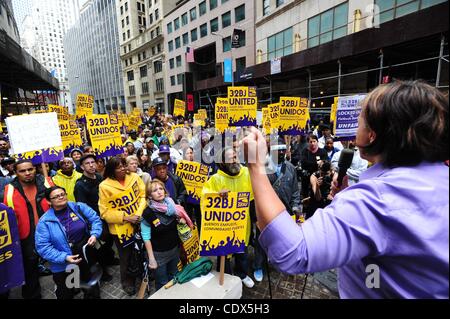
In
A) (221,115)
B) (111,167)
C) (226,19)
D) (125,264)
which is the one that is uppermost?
(226,19)

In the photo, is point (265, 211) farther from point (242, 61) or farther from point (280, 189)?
point (242, 61)

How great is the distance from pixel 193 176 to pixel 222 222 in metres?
1.70

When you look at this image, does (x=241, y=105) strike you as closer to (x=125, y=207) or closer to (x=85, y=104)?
(x=125, y=207)

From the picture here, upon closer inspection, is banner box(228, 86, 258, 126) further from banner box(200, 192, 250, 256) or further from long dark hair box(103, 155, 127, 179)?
banner box(200, 192, 250, 256)

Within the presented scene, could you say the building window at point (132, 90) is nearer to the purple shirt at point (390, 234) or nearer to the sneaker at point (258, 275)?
the sneaker at point (258, 275)

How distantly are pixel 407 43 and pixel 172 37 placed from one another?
119 ft

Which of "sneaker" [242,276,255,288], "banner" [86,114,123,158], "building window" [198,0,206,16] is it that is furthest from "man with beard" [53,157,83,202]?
"building window" [198,0,206,16]

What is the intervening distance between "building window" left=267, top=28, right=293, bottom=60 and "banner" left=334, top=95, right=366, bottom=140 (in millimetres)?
15731

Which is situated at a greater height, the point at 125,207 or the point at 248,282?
the point at 125,207

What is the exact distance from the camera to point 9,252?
2879 millimetres

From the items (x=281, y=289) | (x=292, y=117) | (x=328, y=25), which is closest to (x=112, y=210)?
(x=281, y=289)

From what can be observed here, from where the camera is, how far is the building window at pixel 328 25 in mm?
14602

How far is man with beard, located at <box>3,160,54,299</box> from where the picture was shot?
3.22 m
